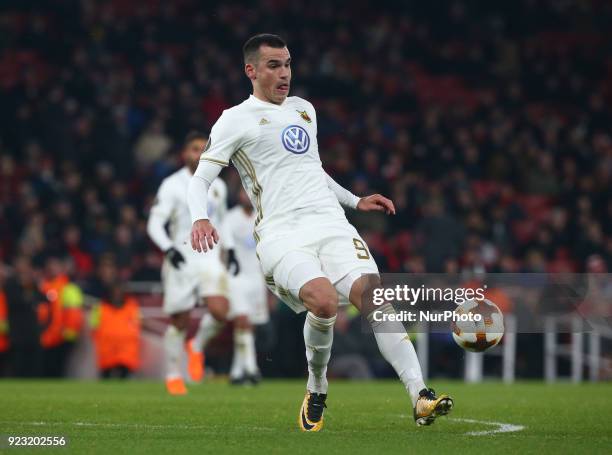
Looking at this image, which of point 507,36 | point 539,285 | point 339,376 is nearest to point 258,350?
point 339,376

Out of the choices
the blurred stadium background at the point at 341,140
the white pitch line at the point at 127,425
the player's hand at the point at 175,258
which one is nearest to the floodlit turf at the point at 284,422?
the white pitch line at the point at 127,425

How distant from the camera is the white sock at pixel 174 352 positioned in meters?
12.0

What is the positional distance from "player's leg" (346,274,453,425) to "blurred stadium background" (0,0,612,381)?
1024 cm

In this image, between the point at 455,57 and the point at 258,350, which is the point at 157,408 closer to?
the point at 258,350

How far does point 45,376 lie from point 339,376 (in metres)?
4.19

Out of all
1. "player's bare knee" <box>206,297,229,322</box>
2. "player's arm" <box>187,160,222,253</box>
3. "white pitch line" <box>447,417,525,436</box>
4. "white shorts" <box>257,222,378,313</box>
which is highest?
"player's arm" <box>187,160,222,253</box>

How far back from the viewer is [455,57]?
84.7 ft

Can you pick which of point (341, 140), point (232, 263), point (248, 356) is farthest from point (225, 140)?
point (341, 140)

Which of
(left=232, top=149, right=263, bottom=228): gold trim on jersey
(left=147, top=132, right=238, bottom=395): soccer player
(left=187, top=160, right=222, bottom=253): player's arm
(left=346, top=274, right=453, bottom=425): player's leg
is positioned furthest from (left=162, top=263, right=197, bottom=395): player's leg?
(left=346, top=274, right=453, bottom=425): player's leg

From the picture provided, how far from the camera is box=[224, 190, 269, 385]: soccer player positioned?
13859mm

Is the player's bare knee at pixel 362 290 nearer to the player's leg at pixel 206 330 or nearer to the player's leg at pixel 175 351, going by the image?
the player's leg at pixel 175 351

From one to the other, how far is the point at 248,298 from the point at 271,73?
7428 mm

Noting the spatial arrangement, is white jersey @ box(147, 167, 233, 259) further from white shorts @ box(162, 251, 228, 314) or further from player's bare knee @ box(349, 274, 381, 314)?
player's bare knee @ box(349, 274, 381, 314)

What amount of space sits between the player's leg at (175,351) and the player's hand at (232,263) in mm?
1142
